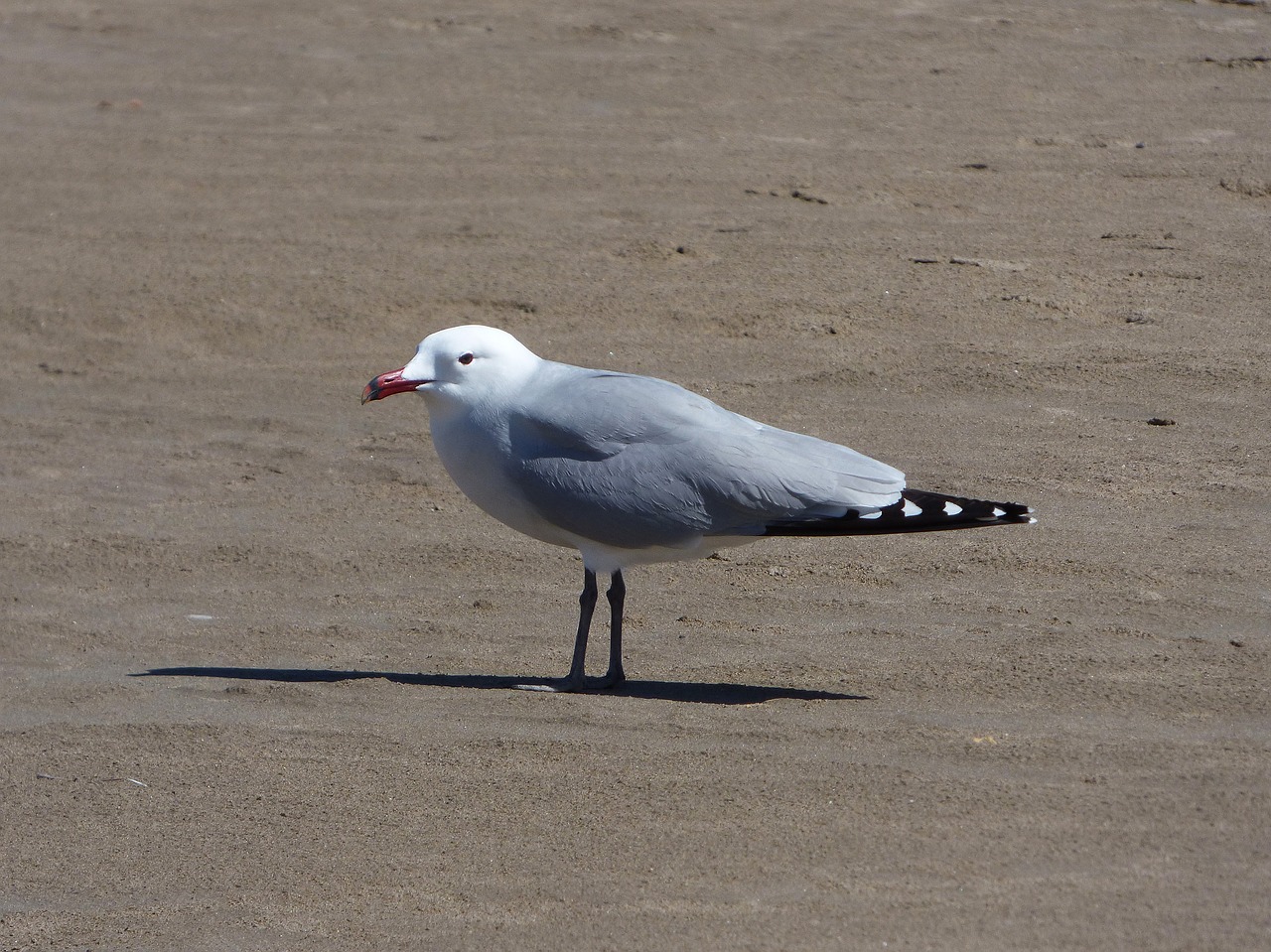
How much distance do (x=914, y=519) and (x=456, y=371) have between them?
1.32 m

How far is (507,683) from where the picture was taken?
496 centimetres

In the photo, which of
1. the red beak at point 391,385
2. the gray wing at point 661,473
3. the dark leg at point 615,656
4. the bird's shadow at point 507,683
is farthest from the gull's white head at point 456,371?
the bird's shadow at point 507,683

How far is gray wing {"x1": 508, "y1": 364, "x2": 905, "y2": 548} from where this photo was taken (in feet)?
15.5

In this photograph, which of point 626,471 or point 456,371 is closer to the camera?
point 626,471

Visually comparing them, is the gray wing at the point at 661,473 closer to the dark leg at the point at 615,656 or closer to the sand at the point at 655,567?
the dark leg at the point at 615,656

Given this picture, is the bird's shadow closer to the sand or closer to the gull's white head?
the sand

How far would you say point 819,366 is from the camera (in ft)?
25.2

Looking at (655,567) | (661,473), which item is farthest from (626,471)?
(655,567)

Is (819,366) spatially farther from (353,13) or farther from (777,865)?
(353,13)

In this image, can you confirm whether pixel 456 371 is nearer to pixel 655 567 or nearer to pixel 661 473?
pixel 661 473

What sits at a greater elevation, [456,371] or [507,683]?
[456,371]

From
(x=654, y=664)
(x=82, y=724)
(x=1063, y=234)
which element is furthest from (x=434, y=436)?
(x=1063, y=234)

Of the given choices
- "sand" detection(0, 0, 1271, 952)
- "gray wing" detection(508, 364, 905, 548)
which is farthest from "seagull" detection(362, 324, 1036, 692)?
"sand" detection(0, 0, 1271, 952)

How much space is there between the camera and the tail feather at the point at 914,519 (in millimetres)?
4676
